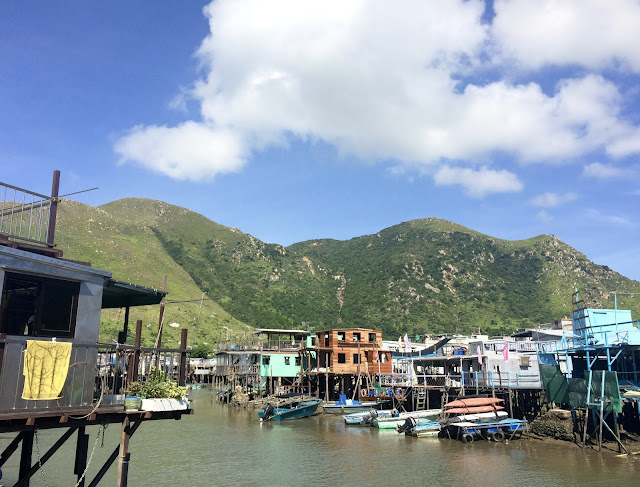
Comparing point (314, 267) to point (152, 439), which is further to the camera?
point (314, 267)

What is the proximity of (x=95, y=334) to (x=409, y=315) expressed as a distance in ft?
374

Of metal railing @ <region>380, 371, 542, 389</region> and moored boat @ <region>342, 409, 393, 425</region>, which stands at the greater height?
metal railing @ <region>380, 371, 542, 389</region>

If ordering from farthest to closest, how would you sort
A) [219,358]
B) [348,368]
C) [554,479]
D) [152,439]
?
[219,358], [348,368], [152,439], [554,479]

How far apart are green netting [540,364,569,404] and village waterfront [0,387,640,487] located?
4.01 m

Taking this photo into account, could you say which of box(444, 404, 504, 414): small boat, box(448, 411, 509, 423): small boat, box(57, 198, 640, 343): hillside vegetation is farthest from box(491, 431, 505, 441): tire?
box(57, 198, 640, 343): hillside vegetation

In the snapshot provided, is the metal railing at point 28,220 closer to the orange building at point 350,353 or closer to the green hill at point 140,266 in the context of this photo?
the orange building at point 350,353

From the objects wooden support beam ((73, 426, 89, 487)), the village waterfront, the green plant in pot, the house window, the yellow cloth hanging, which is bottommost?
the village waterfront

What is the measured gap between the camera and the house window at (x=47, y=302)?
13469 millimetres

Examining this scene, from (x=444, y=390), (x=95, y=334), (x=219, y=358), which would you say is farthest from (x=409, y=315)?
(x=95, y=334)

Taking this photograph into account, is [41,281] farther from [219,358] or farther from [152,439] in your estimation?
[219,358]

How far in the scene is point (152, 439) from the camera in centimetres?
3941

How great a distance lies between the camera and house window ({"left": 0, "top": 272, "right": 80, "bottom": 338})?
44.2 feet

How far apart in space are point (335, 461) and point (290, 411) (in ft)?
71.3

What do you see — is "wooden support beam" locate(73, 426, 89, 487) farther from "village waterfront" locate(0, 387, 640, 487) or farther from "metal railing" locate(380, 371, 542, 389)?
"metal railing" locate(380, 371, 542, 389)
